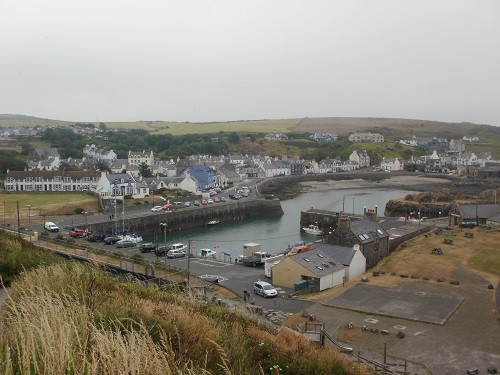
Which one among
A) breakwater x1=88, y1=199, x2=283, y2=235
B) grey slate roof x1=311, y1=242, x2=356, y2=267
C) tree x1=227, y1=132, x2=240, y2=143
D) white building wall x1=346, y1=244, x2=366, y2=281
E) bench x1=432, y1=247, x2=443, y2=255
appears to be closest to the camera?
white building wall x1=346, y1=244, x2=366, y2=281

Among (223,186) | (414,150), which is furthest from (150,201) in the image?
(414,150)

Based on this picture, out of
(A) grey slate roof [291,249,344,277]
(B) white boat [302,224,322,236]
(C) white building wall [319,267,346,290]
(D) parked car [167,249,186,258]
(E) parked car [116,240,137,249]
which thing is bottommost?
(B) white boat [302,224,322,236]

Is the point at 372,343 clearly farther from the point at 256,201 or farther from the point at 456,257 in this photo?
the point at 256,201

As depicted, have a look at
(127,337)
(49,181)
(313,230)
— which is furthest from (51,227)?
(127,337)

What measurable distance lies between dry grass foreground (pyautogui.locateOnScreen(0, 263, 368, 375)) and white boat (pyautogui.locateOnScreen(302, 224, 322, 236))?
3127 centimetres

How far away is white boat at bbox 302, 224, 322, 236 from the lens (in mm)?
39534

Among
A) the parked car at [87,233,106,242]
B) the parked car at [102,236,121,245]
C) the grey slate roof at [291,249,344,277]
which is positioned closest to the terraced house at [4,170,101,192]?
the parked car at [87,233,106,242]

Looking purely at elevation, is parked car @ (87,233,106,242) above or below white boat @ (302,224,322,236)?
above

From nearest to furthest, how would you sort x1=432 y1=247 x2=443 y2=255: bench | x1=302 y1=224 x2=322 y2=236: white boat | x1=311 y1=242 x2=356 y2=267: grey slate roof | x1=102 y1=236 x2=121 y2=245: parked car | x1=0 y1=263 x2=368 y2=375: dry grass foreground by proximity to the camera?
1. x1=0 y1=263 x2=368 y2=375: dry grass foreground
2. x1=311 y1=242 x2=356 y2=267: grey slate roof
3. x1=432 y1=247 x2=443 y2=255: bench
4. x1=102 y1=236 x2=121 y2=245: parked car
5. x1=302 y1=224 x2=322 y2=236: white boat

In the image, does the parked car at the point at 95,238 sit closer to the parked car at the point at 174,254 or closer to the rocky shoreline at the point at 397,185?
the parked car at the point at 174,254

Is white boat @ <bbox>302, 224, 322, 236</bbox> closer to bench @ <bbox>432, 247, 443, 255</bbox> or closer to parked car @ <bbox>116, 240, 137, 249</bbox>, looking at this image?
bench @ <bbox>432, 247, 443, 255</bbox>

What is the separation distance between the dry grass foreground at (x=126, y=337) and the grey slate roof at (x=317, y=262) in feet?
36.5

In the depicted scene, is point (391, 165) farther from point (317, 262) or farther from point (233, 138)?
point (317, 262)

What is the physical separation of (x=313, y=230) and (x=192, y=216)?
10.3 metres
